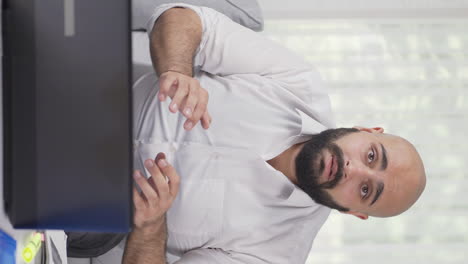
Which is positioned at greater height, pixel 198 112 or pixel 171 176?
pixel 198 112

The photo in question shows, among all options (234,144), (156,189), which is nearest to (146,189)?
(156,189)

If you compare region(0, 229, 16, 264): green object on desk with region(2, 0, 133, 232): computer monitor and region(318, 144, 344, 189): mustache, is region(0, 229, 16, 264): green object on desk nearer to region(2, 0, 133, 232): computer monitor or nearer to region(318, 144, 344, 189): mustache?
region(2, 0, 133, 232): computer monitor

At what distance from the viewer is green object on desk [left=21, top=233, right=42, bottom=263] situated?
800mm

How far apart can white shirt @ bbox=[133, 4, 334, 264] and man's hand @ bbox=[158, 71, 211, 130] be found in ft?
0.94

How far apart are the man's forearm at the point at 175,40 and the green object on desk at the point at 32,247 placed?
507 millimetres

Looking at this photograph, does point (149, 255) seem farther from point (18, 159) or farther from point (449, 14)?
point (449, 14)

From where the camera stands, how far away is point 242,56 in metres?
1.42

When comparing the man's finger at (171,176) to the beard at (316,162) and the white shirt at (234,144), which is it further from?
the beard at (316,162)

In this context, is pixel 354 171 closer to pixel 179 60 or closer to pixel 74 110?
pixel 179 60

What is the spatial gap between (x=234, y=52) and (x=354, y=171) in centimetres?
46

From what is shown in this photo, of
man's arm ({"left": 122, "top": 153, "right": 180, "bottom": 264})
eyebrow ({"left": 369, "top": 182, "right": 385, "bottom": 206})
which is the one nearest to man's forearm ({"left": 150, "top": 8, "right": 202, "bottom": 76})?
man's arm ({"left": 122, "top": 153, "right": 180, "bottom": 264})

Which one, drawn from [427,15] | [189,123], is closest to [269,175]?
[189,123]

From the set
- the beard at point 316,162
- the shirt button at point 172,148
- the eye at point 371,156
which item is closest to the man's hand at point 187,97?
the shirt button at point 172,148

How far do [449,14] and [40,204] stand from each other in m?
1.76
